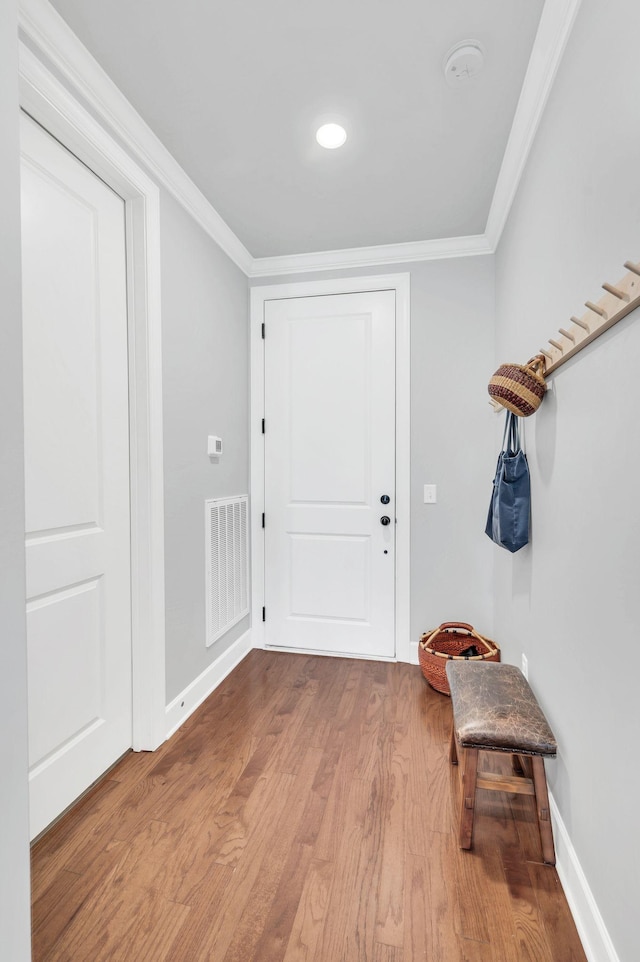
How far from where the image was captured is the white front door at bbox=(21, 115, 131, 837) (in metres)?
1.48

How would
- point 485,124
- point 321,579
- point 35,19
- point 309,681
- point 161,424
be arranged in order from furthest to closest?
point 321,579
point 309,681
point 161,424
point 485,124
point 35,19

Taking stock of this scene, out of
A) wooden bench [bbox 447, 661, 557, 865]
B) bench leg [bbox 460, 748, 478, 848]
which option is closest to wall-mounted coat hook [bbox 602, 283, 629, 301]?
wooden bench [bbox 447, 661, 557, 865]

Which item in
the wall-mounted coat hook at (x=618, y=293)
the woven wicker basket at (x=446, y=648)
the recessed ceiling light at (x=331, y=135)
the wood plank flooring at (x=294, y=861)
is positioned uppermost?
the recessed ceiling light at (x=331, y=135)

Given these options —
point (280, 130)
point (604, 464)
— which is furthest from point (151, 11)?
point (604, 464)

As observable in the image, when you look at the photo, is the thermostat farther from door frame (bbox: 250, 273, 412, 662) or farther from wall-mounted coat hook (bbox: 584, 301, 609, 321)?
wall-mounted coat hook (bbox: 584, 301, 609, 321)

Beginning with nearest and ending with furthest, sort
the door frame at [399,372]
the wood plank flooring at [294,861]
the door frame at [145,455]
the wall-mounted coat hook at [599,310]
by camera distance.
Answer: the wall-mounted coat hook at [599,310] < the wood plank flooring at [294,861] < the door frame at [145,455] < the door frame at [399,372]

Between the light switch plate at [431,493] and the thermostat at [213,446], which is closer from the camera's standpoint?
the thermostat at [213,446]

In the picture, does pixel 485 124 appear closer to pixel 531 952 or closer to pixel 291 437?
pixel 291 437

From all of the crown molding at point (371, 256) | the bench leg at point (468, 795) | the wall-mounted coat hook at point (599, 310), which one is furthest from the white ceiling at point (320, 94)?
the bench leg at point (468, 795)

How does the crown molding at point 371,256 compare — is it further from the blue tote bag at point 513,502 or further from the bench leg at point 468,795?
the bench leg at point 468,795

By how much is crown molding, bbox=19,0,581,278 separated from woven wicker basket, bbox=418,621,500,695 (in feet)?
7.22

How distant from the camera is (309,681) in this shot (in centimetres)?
263

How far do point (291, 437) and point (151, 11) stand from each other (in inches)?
78.2

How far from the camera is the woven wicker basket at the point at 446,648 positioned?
2.40 metres
